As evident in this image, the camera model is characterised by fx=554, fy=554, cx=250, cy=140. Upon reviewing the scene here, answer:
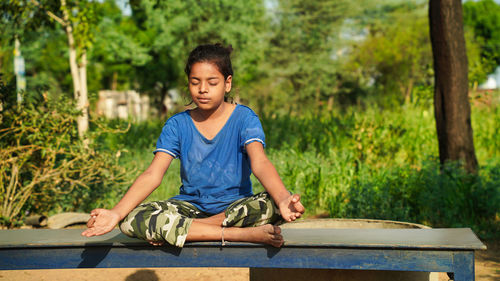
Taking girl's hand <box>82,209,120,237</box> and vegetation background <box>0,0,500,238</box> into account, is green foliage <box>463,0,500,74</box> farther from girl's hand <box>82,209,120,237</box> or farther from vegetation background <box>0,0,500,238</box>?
girl's hand <box>82,209,120,237</box>

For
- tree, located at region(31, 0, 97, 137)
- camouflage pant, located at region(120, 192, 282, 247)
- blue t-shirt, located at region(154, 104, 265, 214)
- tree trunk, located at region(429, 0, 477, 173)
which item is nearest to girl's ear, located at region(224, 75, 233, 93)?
blue t-shirt, located at region(154, 104, 265, 214)

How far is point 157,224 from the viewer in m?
2.49

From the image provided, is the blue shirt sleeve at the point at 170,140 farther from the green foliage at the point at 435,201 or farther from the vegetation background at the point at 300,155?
the green foliage at the point at 435,201

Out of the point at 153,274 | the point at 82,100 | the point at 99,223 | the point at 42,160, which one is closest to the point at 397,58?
the point at 82,100

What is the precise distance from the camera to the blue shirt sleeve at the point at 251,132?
282 cm

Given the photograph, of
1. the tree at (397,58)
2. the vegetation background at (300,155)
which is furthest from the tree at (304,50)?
the vegetation background at (300,155)

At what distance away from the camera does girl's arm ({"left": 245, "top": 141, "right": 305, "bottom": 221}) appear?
2.33 m

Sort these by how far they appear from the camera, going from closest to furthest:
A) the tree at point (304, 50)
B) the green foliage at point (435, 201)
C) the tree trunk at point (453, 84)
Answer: the green foliage at point (435, 201) → the tree trunk at point (453, 84) → the tree at point (304, 50)

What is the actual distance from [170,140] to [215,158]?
0.26 metres

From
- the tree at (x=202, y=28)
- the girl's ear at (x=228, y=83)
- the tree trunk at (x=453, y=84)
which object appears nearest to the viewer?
the girl's ear at (x=228, y=83)

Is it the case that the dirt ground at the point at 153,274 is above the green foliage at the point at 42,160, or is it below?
below

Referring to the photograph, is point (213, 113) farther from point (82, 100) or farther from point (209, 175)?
point (82, 100)

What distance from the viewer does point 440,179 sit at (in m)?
5.61

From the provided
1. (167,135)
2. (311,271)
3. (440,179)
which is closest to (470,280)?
(311,271)
